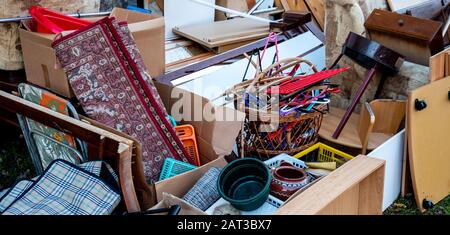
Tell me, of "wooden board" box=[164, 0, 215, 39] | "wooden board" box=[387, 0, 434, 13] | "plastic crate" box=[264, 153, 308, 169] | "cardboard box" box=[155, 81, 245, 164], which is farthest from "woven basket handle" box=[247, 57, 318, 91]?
"wooden board" box=[164, 0, 215, 39]

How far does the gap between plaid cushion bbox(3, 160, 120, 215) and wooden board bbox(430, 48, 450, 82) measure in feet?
5.95

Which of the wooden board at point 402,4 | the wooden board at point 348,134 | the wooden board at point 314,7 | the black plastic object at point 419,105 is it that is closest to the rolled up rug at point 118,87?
the wooden board at point 348,134

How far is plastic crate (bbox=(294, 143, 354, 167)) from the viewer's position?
2.54m

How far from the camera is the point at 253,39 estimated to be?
3.67m

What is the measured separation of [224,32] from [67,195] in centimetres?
210

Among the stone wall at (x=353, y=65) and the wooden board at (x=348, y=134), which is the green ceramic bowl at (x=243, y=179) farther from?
the stone wall at (x=353, y=65)

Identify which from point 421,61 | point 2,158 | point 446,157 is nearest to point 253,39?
point 421,61

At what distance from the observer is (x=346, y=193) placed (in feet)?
6.92

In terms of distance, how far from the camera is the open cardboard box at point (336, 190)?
181 centimetres

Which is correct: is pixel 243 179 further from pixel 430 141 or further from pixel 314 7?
pixel 314 7

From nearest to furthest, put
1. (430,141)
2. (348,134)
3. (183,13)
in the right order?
(430,141) → (348,134) → (183,13)

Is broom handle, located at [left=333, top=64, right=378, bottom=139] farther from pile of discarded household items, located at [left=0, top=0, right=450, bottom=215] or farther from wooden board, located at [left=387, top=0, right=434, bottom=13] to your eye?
wooden board, located at [left=387, top=0, right=434, bottom=13]

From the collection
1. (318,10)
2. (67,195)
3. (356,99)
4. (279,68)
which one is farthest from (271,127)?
(318,10)

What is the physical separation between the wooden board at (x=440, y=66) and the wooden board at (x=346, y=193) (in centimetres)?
78
